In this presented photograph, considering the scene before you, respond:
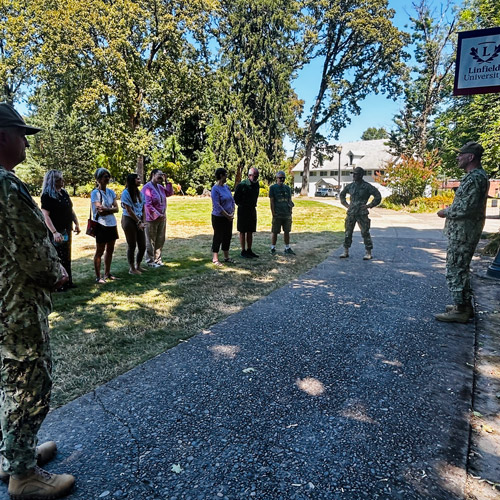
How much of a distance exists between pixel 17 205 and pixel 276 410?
2.09 meters

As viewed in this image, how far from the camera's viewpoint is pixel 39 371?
1.92 m

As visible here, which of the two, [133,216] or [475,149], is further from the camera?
[133,216]

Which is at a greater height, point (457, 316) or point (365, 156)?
point (365, 156)

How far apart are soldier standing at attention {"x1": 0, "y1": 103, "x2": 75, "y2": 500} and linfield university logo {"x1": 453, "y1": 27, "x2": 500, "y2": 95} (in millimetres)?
5252

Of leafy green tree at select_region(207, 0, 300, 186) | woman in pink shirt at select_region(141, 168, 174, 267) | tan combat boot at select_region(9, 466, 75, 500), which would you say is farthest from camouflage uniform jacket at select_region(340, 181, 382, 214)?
leafy green tree at select_region(207, 0, 300, 186)

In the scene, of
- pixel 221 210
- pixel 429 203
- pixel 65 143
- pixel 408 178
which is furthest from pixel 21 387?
pixel 65 143

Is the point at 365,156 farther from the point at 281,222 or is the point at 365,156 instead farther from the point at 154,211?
the point at 154,211

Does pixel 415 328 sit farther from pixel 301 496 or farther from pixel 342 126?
pixel 342 126

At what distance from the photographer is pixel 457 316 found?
4441 millimetres

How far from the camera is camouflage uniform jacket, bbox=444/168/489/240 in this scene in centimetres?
413

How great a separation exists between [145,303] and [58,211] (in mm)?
1809

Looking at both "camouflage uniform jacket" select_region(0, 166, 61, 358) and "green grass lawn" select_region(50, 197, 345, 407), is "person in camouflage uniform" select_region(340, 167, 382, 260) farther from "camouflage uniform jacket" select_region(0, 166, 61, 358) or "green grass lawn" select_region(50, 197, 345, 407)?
"camouflage uniform jacket" select_region(0, 166, 61, 358)

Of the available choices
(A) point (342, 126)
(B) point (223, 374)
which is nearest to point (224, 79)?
(A) point (342, 126)

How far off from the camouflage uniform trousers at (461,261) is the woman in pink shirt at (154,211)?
4.80 metres
